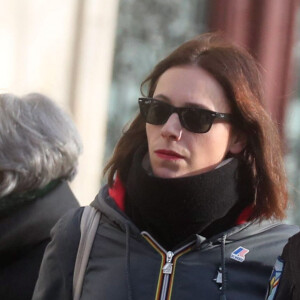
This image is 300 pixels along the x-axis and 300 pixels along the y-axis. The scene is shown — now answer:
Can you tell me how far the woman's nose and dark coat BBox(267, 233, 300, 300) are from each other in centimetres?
51

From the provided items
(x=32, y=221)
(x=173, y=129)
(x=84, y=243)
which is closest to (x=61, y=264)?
(x=84, y=243)

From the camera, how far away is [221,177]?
259 cm

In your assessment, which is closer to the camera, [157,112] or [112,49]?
[157,112]

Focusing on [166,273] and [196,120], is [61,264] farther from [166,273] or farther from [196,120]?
[196,120]

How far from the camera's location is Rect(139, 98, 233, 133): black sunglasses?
2.53m

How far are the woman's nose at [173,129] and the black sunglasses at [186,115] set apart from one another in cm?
1

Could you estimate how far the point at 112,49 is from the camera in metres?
5.35

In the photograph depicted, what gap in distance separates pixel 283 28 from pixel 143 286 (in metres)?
3.15

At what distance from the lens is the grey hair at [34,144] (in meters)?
3.00

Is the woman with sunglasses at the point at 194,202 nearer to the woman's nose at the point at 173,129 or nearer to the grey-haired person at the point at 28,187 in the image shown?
the woman's nose at the point at 173,129

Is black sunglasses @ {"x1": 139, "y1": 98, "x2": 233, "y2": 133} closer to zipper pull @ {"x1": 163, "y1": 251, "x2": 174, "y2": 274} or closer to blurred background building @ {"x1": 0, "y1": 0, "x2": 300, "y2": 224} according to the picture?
zipper pull @ {"x1": 163, "y1": 251, "x2": 174, "y2": 274}

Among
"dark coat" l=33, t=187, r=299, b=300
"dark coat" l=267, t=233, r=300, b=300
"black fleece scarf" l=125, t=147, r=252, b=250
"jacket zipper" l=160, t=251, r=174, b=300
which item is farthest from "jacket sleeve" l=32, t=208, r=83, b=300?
"dark coat" l=267, t=233, r=300, b=300

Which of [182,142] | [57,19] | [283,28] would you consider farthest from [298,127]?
[182,142]

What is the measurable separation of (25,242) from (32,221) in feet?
0.26
